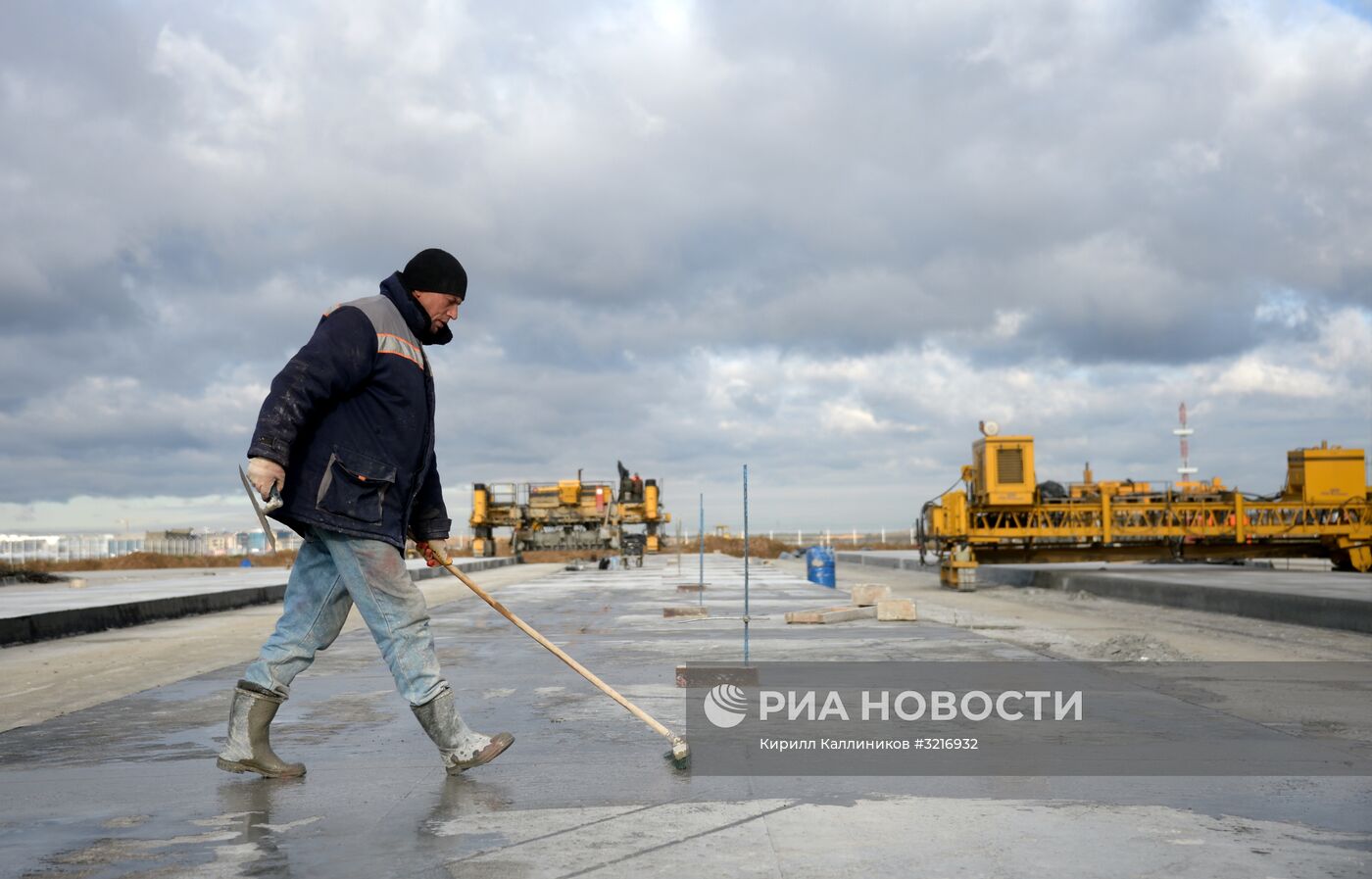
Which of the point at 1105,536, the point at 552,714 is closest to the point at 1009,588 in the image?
the point at 1105,536

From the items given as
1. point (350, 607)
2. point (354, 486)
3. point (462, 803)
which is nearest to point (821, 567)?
point (350, 607)

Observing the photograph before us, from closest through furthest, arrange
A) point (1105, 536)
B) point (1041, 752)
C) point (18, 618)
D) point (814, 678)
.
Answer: point (1041, 752) < point (814, 678) < point (18, 618) < point (1105, 536)

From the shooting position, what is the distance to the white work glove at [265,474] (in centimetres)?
436

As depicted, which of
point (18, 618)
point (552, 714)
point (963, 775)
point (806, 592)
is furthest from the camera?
point (806, 592)

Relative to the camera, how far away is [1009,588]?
88.5 feet

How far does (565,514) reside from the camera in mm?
49969

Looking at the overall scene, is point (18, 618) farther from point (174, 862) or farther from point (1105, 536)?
point (1105, 536)

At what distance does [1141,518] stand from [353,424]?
2591 centimetres

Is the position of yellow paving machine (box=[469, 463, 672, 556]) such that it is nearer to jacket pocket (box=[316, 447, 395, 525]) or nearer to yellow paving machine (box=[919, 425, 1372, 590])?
yellow paving machine (box=[919, 425, 1372, 590])

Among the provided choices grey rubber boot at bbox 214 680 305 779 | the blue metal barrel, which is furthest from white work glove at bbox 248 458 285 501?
the blue metal barrel

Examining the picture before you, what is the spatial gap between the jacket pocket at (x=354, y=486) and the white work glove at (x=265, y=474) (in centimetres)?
19

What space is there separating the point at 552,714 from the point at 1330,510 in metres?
26.5

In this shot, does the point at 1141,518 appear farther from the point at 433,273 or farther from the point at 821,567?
the point at 433,273

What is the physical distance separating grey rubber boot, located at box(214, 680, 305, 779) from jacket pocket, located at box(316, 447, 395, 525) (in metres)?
0.80
